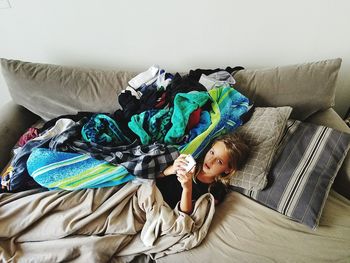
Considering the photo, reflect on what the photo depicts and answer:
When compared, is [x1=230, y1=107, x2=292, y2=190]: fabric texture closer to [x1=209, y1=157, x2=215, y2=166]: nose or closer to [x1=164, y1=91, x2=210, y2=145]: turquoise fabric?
[x1=209, y1=157, x2=215, y2=166]: nose

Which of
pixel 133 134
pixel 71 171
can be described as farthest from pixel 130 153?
pixel 71 171

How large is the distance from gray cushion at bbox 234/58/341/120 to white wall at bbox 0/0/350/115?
0.22 meters

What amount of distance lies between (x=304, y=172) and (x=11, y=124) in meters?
1.45

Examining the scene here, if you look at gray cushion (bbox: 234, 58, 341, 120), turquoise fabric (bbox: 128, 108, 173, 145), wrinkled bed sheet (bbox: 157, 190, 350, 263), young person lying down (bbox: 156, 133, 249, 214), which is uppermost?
gray cushion (bbox: 234, 58, 341, 120)

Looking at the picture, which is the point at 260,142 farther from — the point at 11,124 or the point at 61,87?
the point at 11,124

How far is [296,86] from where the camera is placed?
52.0 inches

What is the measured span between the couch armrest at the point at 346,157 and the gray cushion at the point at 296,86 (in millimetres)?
46

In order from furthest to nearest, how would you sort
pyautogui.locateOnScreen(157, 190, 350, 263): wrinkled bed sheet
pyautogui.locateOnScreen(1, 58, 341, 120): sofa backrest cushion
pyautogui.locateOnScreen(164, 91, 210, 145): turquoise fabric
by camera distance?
pyautogui.locateOnScreen(1, 58, 341, 120): sofa backrest cushion → pyautogui.locateOnScreen(164, 91, 210, 145): turquoise fabric → pyautogui.locateOnScreen(157, 190, 350, 263): wrinkled bed sheet

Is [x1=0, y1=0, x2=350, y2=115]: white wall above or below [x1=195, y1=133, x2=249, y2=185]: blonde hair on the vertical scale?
above

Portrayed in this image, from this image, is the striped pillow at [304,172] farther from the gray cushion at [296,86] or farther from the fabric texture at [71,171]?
the fabric texture at [71,171]

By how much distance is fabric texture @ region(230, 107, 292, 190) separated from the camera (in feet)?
3.67

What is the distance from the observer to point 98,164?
1.15 meters

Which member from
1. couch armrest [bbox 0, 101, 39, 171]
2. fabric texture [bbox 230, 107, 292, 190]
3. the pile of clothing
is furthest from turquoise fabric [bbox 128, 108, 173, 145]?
couch armrest [bbox 0, 101, 39, 171]

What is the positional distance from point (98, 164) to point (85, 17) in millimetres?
823
